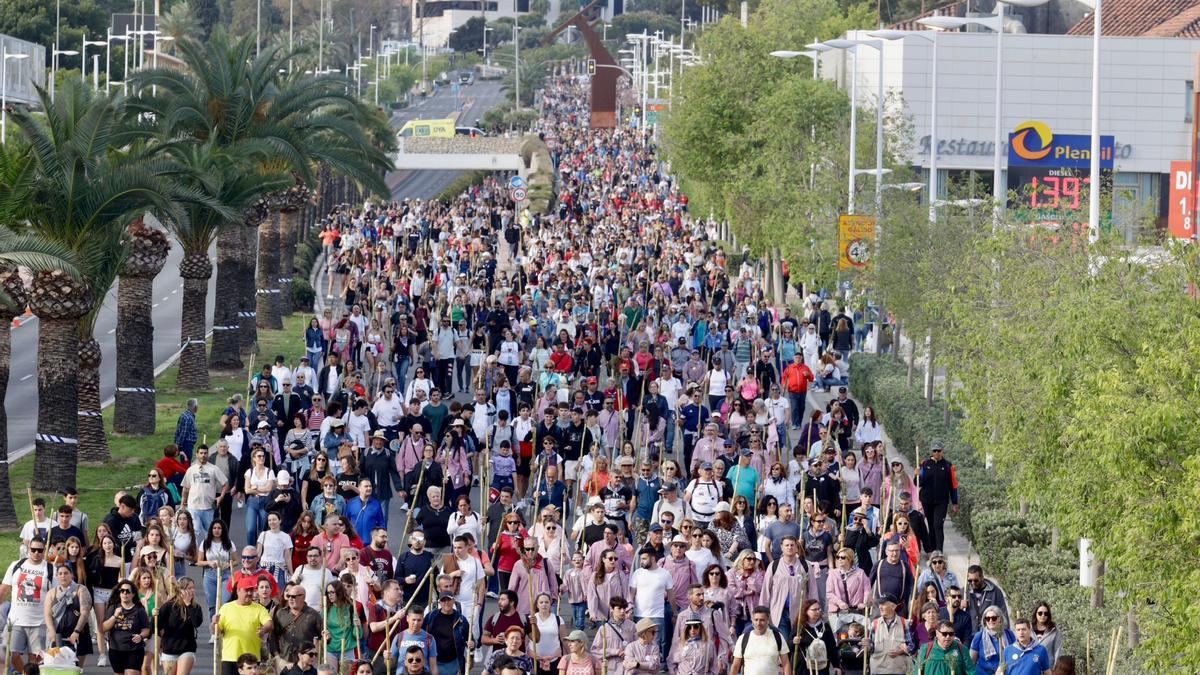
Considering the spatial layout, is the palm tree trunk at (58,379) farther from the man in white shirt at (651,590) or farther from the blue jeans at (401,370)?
the man in white shirt at (651,590)

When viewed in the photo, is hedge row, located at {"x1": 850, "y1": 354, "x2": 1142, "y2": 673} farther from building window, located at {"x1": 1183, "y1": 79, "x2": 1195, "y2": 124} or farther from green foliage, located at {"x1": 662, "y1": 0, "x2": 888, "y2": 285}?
building window, located at {"x1": 1183, "y1": 79, "x2": 1195, "y2": 124}

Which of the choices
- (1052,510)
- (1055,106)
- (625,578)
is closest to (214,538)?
(625,578)

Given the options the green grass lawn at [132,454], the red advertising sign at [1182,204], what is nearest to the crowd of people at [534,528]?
the green grass lawn at [132,454]

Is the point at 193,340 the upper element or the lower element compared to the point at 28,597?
upper

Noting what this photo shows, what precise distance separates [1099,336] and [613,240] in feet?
124

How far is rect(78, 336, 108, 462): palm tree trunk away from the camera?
28.2m

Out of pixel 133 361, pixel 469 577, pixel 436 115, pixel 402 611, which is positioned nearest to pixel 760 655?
pixel 402 611

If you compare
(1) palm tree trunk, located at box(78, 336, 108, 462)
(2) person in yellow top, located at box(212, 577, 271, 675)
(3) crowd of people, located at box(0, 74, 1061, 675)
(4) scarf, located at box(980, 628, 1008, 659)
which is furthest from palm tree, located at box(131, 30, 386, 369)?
(4) scarf, located at box(980, 628, 1008, 659)

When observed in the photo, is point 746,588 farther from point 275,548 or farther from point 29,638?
point 29,638

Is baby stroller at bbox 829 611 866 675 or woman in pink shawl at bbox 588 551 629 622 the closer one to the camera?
baby stroller at bbox 829 611 866 675

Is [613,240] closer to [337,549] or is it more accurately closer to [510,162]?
[337,549]

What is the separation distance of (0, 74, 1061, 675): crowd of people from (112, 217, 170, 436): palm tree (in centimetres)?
108

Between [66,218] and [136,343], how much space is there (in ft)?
16.4

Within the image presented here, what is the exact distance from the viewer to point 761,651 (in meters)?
15.1
